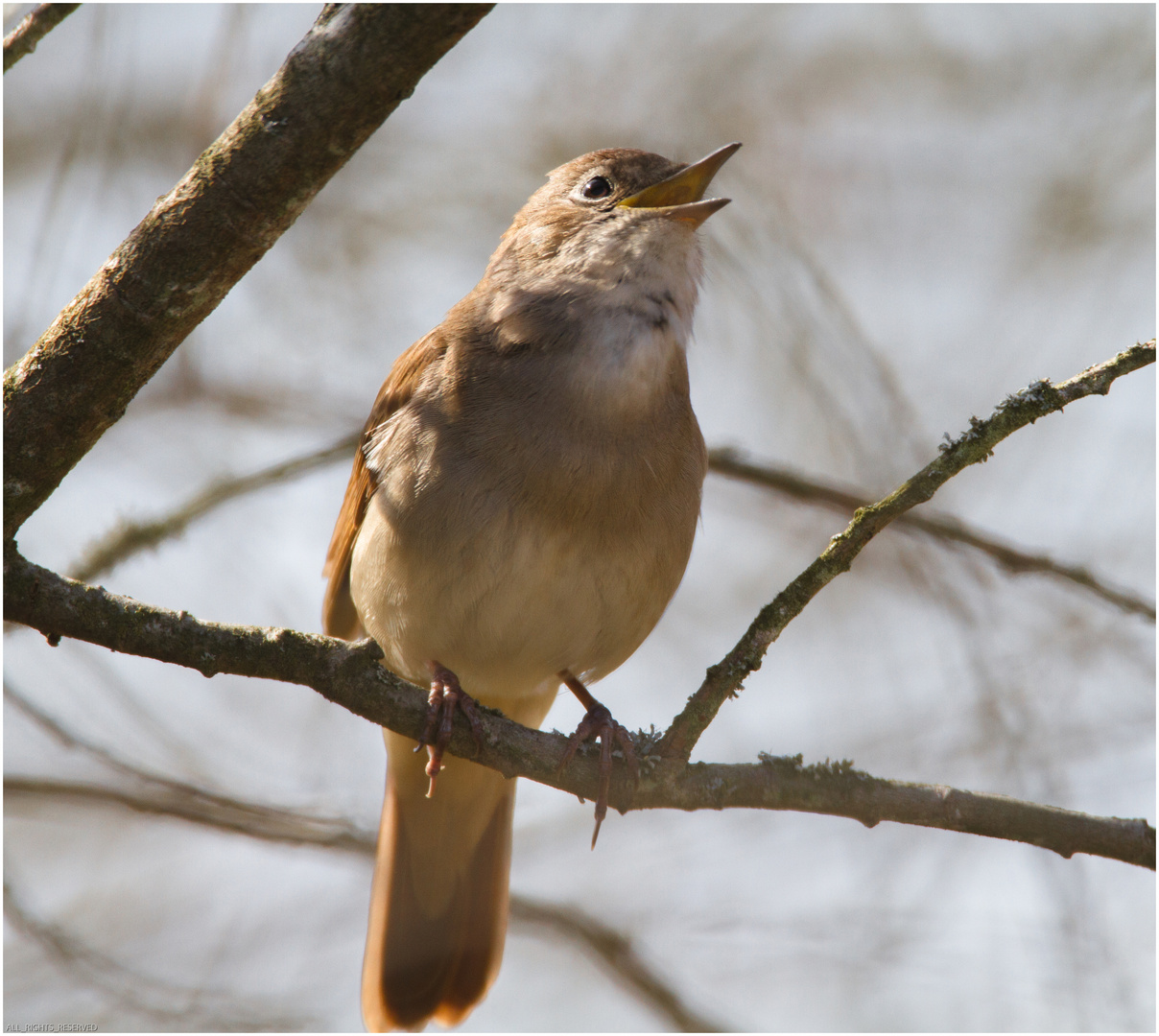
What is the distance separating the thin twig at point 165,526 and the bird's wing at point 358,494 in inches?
14.3

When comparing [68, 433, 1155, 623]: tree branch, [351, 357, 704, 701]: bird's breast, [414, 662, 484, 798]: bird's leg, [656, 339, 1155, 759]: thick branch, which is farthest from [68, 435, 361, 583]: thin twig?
[656, 339, 1155, 759]: thick branch

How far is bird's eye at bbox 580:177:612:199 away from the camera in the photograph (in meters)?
4.43

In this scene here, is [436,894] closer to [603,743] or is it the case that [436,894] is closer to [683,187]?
[603,743]

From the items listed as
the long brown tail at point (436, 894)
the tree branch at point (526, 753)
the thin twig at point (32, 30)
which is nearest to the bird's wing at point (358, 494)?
the long brown tail at point (436, 894)

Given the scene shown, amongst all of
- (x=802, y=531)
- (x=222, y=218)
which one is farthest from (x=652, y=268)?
(x=802, y=531)

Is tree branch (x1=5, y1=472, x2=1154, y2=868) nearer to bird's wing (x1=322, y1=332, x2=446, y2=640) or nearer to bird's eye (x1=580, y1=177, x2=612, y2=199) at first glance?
bird's wing (x1=322, y1=332, x2=446, y2=640)

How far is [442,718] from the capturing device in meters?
3.23

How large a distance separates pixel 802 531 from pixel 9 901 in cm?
449

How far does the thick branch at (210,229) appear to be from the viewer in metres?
2.37

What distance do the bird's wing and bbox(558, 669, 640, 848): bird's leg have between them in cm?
137

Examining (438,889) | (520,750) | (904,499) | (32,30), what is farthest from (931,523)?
(32,30)

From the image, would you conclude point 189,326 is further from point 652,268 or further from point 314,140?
point 652,268

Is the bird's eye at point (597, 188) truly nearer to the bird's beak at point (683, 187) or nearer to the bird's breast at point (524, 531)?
the bird's beak at point (683, 187)

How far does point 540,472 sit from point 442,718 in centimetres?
99
